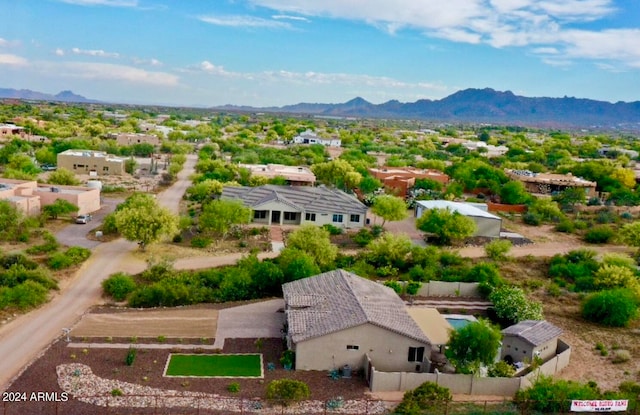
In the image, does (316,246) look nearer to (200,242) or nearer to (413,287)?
(413,287)

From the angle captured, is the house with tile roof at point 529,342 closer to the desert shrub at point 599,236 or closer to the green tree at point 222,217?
the green tree at point 222,217

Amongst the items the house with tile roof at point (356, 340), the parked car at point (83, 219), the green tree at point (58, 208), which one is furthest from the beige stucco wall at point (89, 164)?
the house with tile roof at point (356, 340)

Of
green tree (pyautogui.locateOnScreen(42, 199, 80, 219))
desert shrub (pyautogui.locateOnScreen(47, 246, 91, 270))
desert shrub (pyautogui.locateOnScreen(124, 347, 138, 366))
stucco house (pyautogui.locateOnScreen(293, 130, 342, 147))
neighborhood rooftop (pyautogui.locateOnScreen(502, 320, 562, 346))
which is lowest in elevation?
desert shrub (pyautogui.locateOnScreen(124, 347, 138, 366))

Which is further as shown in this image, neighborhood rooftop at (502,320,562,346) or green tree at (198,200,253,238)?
green tree at (198,200,253,238)

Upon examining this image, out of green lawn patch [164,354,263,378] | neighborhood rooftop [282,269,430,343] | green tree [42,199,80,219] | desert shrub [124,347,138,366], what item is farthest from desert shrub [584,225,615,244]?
green tree [42,199,80,219]

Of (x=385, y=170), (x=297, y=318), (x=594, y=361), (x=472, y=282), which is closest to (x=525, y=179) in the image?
(x=385, y=170)

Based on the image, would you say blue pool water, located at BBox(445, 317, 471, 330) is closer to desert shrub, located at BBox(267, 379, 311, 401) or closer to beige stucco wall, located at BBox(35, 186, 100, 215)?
desert shrub, located at BBox(267, 379, 311, 401)
